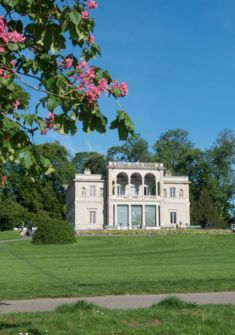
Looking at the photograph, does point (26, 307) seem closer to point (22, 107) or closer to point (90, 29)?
point (22, 107)

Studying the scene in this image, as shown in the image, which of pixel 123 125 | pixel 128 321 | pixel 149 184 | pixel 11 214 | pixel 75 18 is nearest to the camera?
pixel 75 18

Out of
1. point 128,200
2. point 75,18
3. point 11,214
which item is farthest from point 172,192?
point 75,18

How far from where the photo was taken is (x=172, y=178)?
87188 millimetres

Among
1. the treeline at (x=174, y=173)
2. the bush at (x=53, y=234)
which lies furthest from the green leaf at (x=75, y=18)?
the treeline at (x=174, y=173)

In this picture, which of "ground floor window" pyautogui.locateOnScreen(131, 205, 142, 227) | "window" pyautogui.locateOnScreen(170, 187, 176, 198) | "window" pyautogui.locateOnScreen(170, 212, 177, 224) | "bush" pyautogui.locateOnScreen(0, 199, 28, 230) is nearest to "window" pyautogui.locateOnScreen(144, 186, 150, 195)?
"ground floor window" pyautogui.locateOnScreen(131, 205, 142, 227)

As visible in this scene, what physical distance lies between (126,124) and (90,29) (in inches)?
40.7

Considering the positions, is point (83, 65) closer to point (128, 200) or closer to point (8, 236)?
point (8, 236)

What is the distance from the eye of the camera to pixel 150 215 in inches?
3297

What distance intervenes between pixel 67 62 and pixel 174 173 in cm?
9530

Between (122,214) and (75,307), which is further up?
(122,214)

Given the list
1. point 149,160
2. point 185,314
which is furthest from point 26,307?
point 149,160

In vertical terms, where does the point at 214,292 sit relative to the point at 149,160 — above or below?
below

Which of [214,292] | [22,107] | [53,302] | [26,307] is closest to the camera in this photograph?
[22,107]

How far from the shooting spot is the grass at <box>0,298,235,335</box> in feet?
22.7
